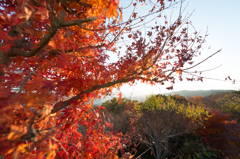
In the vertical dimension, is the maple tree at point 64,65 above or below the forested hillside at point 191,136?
above

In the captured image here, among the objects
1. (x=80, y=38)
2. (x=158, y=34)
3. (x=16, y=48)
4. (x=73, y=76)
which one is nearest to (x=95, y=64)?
(x=73, y=76)

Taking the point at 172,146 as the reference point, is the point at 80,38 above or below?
above

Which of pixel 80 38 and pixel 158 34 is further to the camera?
pixel 158 34

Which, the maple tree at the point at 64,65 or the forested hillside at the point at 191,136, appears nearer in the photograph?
the maple tree at the point at 64,65

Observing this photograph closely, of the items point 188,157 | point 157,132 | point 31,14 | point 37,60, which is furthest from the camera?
point 157,132

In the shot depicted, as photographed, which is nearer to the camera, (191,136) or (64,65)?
(64,65)

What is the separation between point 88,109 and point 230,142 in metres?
6.31

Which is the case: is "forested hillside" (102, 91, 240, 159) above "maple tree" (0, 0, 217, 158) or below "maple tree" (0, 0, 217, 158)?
below

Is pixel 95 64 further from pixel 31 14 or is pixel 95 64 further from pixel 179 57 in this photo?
pixel 179 57

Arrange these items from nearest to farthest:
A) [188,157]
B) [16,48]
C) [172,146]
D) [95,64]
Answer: [16,48], [95,64], [188,157], [172,146]

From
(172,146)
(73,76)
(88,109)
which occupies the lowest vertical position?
(172,146)

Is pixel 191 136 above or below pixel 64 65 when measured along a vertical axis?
below

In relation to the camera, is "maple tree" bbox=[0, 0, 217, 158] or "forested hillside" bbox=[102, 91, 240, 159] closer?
"maple tree" bbox=[0, 0, 217, 158]

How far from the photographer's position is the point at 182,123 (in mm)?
7566
